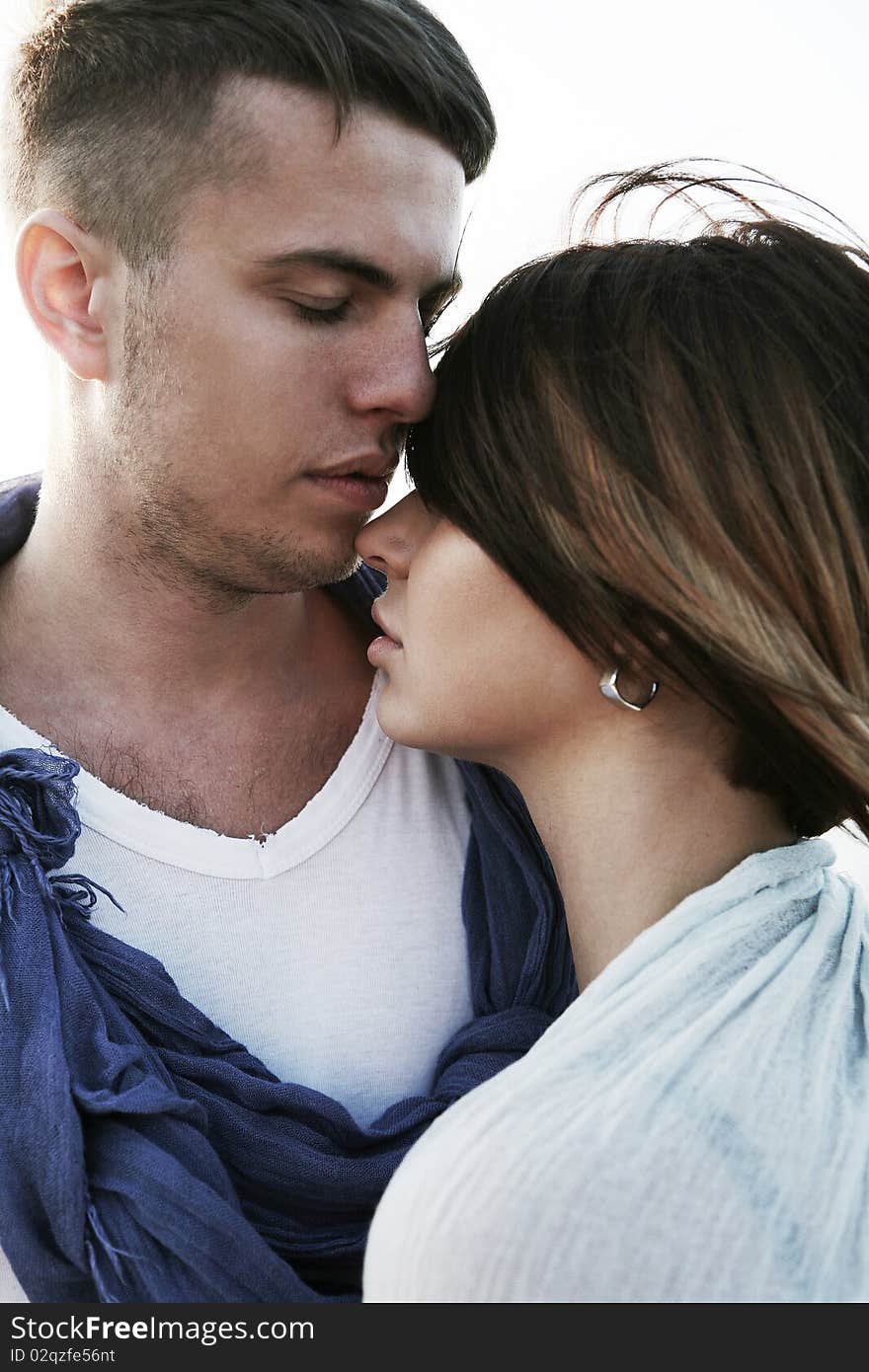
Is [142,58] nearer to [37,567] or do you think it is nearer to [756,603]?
[37,567]

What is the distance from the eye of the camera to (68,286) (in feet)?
5.35

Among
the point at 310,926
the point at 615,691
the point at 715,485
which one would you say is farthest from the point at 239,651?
the point at 715,485

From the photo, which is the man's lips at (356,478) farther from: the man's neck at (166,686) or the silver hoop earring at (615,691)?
the silver hoop earring at (615,691)

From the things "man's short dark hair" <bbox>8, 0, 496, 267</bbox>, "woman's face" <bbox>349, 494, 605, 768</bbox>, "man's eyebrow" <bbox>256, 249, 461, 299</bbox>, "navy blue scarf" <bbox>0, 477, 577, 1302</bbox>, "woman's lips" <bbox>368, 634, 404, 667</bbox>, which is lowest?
"navy blue scarf" <bbox>0, 477, 577, 1302</bbox>

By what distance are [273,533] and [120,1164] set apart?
2.50 feet

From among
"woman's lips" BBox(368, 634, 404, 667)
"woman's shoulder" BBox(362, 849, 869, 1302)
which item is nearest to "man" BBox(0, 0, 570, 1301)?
"woman's lips" BBox(368, 634, 404, 667)

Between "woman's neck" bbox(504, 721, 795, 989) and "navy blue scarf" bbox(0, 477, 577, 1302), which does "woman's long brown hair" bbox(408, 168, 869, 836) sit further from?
"navy blue scarf" bbox(0, 477, 577, 1302)

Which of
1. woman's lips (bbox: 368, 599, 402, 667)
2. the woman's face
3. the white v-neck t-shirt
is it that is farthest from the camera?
woman's lips (bbox: 368, 599, 402, 667)

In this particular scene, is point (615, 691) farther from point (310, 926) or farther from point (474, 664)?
point (310, 926)

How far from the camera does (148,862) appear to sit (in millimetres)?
1480

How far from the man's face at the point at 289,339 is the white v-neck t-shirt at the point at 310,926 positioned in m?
0.34

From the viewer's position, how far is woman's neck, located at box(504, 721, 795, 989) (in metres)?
1.28

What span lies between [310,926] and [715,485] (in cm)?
70

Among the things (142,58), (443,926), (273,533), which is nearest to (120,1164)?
(443,926)
